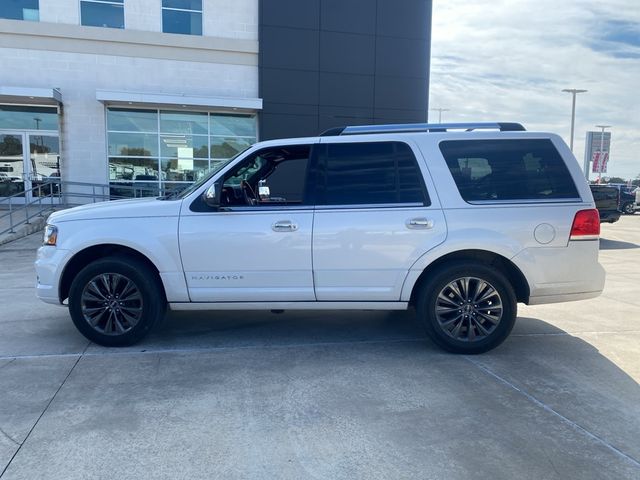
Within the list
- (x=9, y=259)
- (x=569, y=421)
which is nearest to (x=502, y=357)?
(x=569, y=421)

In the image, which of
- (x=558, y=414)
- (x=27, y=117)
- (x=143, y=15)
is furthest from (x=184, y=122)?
(x=558, y=414)

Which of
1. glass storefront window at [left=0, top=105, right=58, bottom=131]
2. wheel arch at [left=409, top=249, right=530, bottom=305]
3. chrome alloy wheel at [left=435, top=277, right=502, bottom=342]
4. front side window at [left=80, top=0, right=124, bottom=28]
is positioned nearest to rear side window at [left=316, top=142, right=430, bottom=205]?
wheel arch at [left=409, top=249, right=530, bottom=305]

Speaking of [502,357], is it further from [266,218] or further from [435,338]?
[266,218]

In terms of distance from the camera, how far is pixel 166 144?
18.1 m

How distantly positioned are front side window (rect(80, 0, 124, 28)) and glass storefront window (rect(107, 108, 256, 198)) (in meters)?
2.82

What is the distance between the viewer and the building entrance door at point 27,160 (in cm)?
1691

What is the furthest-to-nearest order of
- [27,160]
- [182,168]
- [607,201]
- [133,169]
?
[182,168] < [133,169] < [27,160] < [607,201]

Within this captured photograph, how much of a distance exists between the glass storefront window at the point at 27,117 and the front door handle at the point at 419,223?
16270mm

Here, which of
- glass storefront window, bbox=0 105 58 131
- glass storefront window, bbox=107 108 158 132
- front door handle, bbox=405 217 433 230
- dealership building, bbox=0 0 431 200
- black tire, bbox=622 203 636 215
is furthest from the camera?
black tire, bbox=622 203 636 215

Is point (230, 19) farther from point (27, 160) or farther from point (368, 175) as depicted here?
point (368, 175)

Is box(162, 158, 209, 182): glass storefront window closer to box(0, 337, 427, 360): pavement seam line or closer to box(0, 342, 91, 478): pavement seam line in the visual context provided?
box(0, 337, 427, 360): pavement seam line

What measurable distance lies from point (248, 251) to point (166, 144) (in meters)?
14.6

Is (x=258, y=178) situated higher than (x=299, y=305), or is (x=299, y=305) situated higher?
(x=258, y=178)

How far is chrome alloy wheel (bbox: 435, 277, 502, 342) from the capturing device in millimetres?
4738
